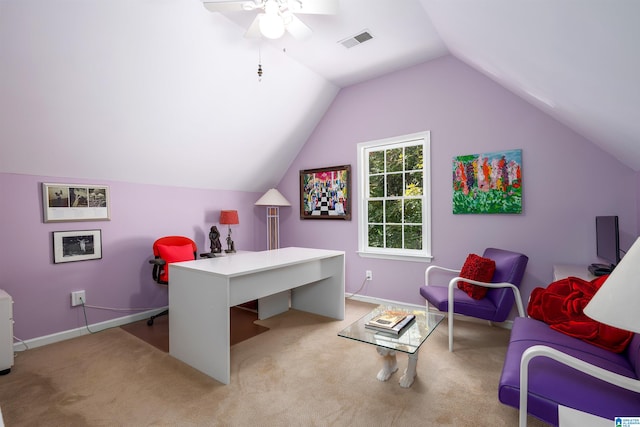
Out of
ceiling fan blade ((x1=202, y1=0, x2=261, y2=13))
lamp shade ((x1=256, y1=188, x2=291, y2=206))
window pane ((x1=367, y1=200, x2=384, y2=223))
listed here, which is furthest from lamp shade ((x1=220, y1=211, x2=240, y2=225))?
ceiling fan blade ((x1=202, y1=0, x2=261, y2=13))

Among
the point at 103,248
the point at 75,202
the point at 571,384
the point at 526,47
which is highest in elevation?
the point at 526,47

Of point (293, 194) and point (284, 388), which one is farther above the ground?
point (293, 194)

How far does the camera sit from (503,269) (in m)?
2.76

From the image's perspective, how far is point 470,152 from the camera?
3.31m

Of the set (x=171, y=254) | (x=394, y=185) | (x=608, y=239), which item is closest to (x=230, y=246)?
(x=171, y=254)

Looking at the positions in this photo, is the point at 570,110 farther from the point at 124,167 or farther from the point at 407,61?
the point at 124,167

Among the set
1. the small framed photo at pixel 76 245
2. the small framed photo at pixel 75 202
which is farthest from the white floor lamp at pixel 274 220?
the small framed photo at pixel 76 245

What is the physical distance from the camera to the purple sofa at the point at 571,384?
4.06ft

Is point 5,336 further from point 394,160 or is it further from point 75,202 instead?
point 394,160

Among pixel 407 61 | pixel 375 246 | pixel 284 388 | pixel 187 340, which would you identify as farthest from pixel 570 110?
pixel 187 340

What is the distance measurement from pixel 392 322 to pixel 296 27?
89.9 inches

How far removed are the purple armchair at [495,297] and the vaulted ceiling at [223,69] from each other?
3.76ft

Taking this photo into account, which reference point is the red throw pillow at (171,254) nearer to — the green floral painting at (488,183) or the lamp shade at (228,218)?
the lamp shade at (228,218)

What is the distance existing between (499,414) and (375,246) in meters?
2.42
